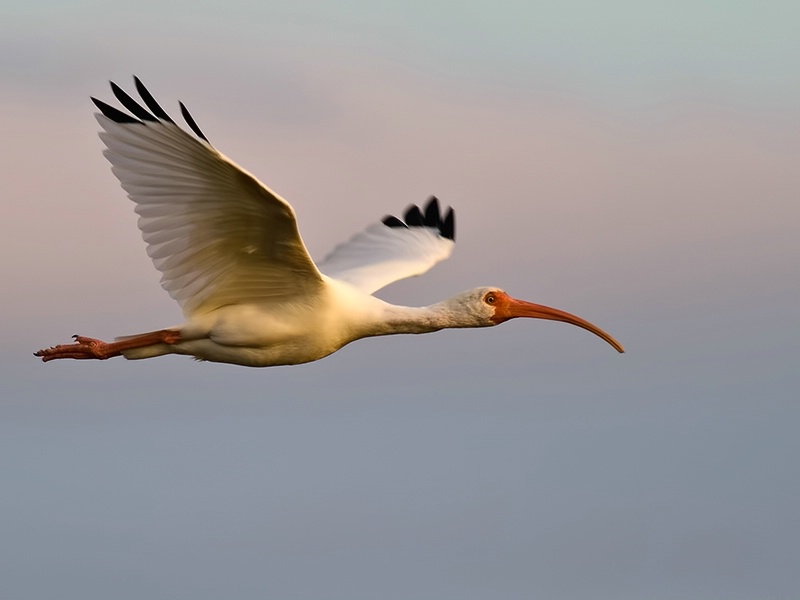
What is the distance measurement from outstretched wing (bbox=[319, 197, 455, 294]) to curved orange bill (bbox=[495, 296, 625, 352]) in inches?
104

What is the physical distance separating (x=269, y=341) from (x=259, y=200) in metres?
2.55

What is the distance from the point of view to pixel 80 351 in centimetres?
1952

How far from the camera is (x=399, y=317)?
19.2m

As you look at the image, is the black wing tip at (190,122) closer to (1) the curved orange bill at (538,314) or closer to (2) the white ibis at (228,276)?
(2) the white ibis at (228,276)

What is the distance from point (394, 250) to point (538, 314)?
176 inches

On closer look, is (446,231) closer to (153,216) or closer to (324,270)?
(324,270)

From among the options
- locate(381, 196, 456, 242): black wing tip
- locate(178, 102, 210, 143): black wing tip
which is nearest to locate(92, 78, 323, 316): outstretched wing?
locate(178, 102, 210, 143): black wing tip

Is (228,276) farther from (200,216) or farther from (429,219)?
(429,219)

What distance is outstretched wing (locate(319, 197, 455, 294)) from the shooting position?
22.9 m

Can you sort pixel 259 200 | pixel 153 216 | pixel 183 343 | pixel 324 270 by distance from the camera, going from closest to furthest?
pixel 259 200 → pixel 153 216 → pixel 183 343 → pixel 324 270

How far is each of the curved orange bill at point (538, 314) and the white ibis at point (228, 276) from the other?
0.8 inches

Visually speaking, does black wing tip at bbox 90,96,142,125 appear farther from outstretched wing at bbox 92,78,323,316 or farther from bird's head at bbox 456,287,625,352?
bird's head at bbox 456,287,625,352

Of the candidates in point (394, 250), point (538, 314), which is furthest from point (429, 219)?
point (538, 314)

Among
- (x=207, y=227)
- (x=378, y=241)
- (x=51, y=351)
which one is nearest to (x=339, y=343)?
(x=207, y=227)
